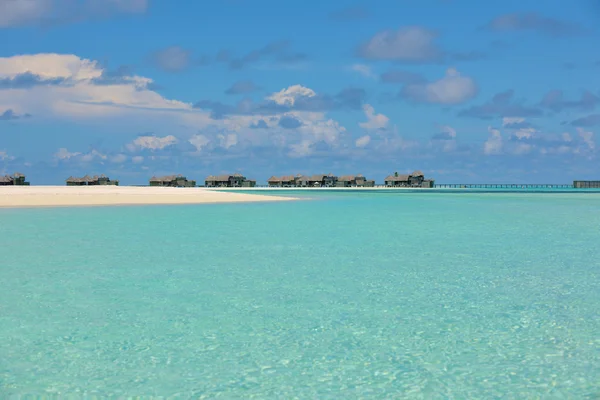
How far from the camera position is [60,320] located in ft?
27.8

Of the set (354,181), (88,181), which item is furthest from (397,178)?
(88,181)

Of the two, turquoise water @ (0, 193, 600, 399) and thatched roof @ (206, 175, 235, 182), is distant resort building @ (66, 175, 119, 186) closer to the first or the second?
thatched roof @ (206, 175, 235, 182)

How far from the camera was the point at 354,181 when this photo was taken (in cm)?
14038

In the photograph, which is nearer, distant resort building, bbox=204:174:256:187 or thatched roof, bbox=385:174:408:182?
distant resort building, bbox=204:174:256:187

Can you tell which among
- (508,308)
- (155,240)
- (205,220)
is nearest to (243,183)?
(205,220)

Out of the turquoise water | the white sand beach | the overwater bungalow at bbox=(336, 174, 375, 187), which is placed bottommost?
the turquoise water

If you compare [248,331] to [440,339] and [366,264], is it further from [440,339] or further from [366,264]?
[366,264]

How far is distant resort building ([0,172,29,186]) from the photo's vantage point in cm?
10489

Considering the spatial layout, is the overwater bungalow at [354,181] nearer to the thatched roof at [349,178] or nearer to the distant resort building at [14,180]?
the thatched roof at [349,178]

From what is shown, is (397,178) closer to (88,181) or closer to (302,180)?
(302,180)

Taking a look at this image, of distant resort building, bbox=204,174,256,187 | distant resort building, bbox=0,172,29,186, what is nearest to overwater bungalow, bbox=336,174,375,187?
distant resort building, bbox=204,174,256,187

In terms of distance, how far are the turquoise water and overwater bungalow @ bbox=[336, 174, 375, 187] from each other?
402 feet

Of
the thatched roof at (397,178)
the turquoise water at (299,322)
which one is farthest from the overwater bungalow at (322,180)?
the turquoise water at (299,322)

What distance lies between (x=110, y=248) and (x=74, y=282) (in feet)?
18.5
